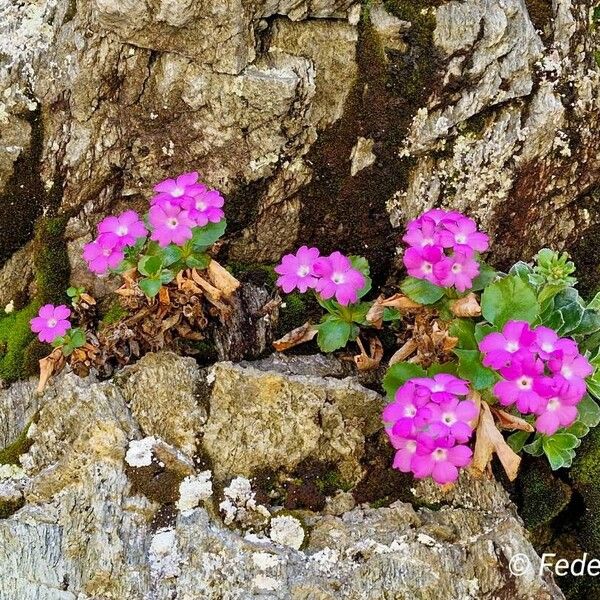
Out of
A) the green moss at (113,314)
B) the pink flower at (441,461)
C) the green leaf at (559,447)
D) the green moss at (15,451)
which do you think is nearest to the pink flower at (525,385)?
the pink flower at (441,461)

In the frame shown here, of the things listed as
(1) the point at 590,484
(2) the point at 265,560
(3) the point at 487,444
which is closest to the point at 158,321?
(2) the point at 265,560

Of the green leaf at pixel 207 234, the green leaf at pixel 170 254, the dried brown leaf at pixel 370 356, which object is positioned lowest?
the dried brown leaf at pixel 370 356

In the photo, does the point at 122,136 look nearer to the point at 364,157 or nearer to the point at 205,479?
the point at 364,157

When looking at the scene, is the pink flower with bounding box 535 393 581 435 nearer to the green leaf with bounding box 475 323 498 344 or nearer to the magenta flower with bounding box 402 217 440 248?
the green leaf with bounding box 475 323 498 344

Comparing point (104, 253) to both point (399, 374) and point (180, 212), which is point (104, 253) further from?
point (399, 374)

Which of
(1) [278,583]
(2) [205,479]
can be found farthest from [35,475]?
(1) [278,583]

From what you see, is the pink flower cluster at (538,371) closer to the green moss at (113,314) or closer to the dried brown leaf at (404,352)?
the dried brown leaf at (404,352)

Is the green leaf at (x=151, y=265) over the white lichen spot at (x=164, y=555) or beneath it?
over
